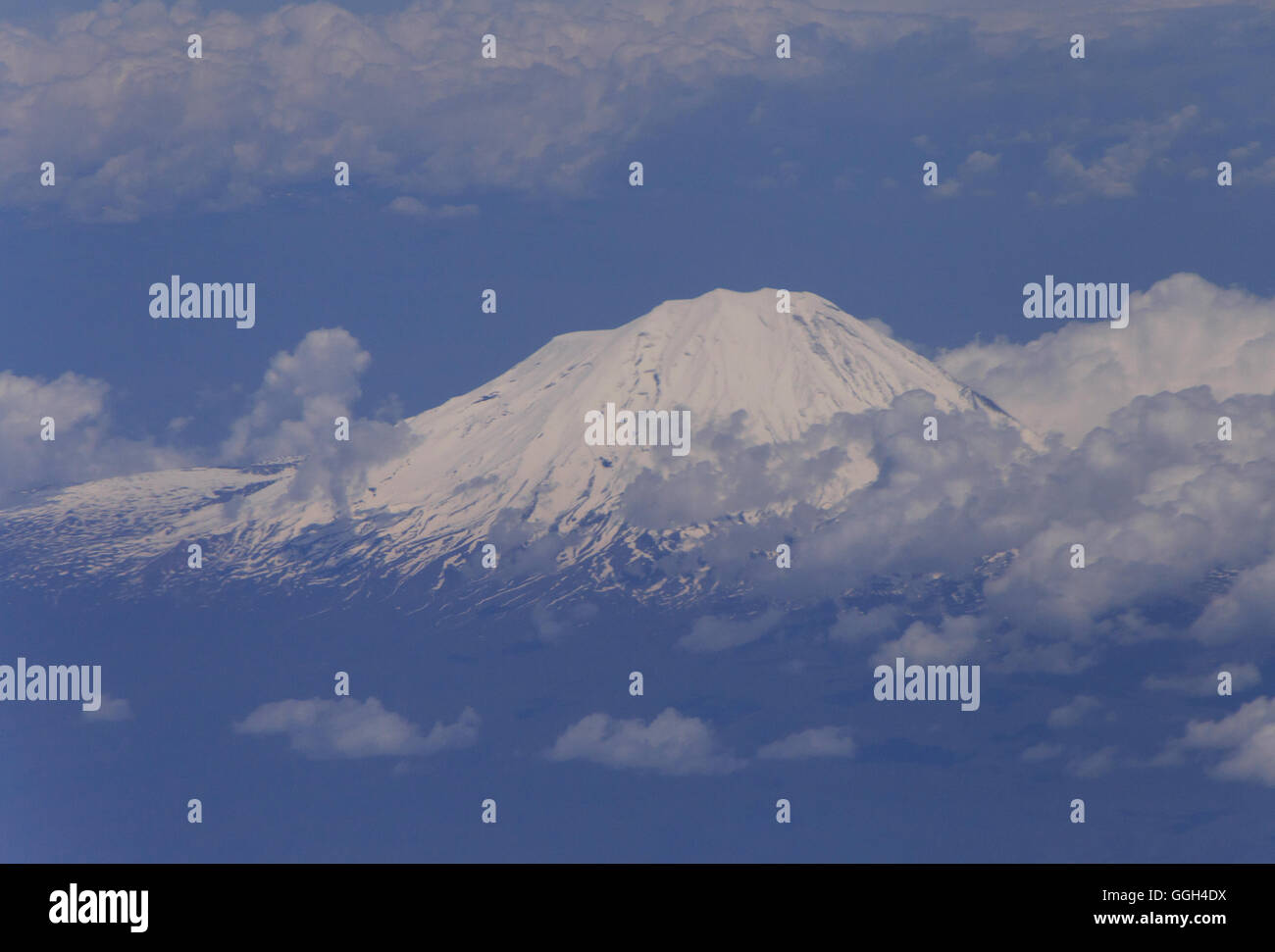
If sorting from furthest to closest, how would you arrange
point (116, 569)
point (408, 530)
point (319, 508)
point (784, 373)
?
point (784, 373) → point (408, 530) → point (116, 569) → point (319, 508)

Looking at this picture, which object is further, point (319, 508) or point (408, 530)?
point (408, 530)

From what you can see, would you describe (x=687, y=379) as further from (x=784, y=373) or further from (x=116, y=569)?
(x=116, y=569)

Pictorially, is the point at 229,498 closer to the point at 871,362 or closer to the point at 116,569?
the point at 116,569
